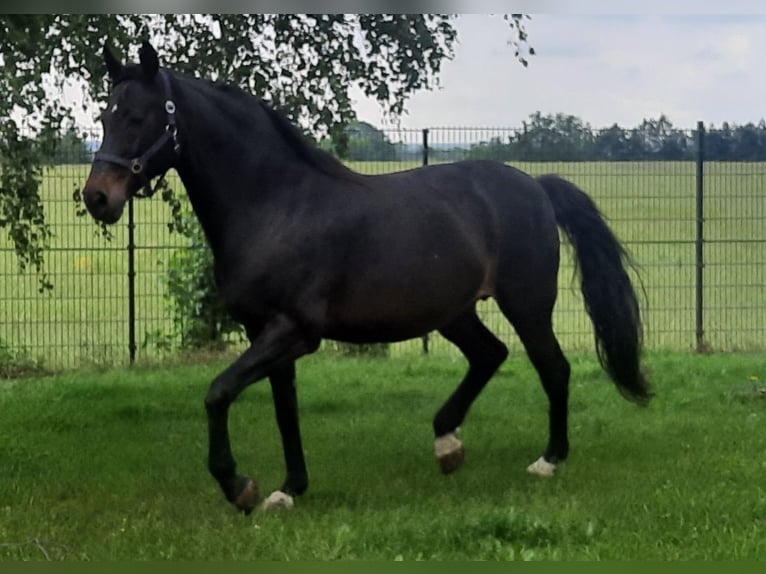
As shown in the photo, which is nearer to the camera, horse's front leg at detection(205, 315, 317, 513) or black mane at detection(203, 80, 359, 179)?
horse's front leg at detection(205, 315, 317, 513)

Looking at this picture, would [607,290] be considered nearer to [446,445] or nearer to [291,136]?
[446,445]

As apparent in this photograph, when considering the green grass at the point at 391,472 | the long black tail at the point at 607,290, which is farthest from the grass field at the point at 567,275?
the long black tail at the point at 607,290

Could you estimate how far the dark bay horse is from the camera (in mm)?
4965

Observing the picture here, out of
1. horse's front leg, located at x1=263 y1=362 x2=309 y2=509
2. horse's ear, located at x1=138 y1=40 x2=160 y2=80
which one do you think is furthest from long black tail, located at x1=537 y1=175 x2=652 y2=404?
horse's ear, located at x1=138 y1=40 x2=160 y2=80

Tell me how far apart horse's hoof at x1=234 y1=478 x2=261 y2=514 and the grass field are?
6.22m

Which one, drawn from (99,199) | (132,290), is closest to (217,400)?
(99,199)

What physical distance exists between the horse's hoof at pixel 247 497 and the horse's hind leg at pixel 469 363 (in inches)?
56.0

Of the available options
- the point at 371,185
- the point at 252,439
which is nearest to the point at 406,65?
the point at 371,185

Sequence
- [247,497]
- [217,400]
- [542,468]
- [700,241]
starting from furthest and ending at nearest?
[700,241] → [542,468] → [247,497] → [217,400]

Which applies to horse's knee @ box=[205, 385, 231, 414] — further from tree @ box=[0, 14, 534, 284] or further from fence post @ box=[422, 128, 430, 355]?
fence post @ box=[422, 128, 430, 355]

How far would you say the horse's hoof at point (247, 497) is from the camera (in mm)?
4977

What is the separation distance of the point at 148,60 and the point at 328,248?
1.32 m

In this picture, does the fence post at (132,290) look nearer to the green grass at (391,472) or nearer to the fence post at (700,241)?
the green grass at (391,472)

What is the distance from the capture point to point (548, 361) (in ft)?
20.0
